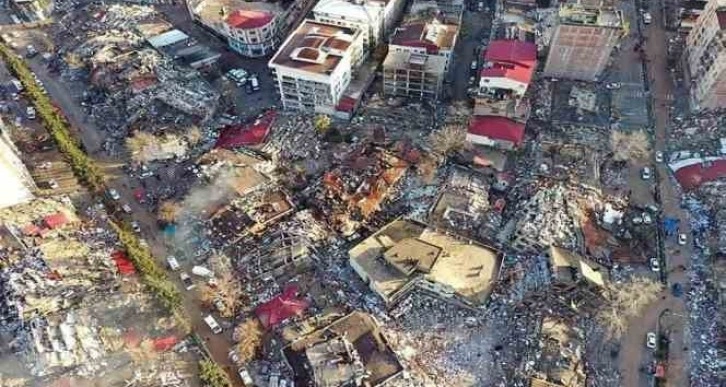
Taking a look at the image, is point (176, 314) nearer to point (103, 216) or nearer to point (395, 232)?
point (103, 216)

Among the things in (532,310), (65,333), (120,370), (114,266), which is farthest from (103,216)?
(532,310)

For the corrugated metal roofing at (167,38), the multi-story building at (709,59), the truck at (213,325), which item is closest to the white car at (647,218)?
the multi-story building at (709,59)

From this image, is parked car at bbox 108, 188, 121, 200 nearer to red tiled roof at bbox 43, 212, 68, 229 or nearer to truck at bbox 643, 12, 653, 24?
red tiled roof at bbox 43, 212, 68, 229

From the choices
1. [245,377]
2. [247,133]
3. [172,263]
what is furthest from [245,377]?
[247,133]

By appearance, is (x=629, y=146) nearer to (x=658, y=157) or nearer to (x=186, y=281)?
(x=658, y=157)

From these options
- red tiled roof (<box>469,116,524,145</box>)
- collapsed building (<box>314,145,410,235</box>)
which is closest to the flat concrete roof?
red tiled roof (<box>469,116,524,145</box>)

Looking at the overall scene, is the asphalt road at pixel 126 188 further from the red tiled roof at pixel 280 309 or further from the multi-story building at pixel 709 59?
the multi-story building at pixel 709 59
